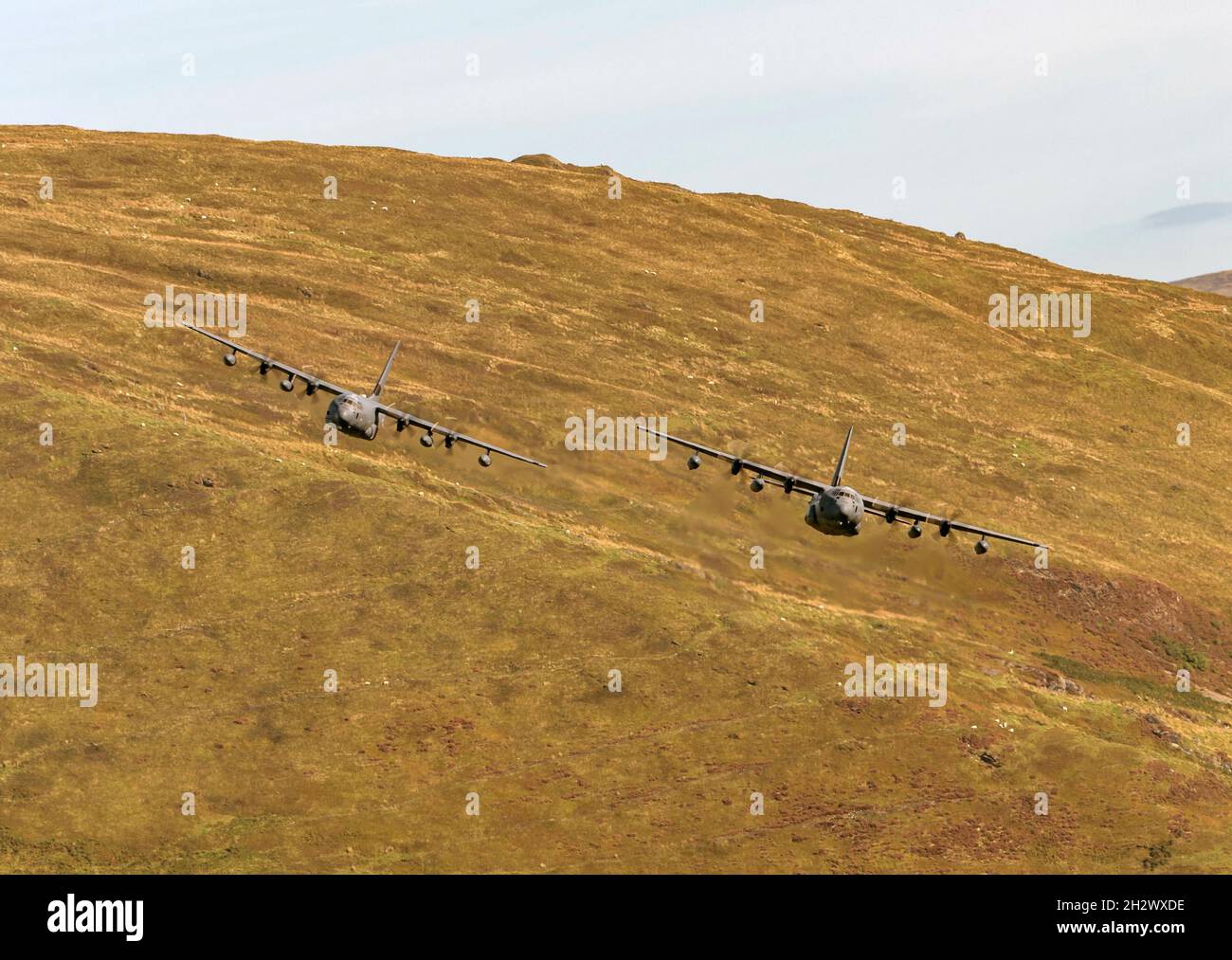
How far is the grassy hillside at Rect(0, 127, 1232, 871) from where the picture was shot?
241 ft

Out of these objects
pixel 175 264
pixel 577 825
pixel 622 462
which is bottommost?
pixel 577 825

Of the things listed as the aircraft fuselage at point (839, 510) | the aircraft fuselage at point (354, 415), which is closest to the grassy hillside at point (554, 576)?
the aircraft fuselage at point (839, 510)

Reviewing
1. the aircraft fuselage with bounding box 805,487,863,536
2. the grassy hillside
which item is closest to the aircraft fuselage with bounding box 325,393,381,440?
the aircraft fuselage with bounding box 805,487,863,536

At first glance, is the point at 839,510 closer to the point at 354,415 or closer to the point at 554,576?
the point at 354,415

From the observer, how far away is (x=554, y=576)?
3610 inches

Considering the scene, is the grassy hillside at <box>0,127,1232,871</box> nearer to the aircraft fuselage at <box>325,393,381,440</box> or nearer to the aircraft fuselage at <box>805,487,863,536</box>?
the aircraft fuselage at <box>805,487,863,536</box>

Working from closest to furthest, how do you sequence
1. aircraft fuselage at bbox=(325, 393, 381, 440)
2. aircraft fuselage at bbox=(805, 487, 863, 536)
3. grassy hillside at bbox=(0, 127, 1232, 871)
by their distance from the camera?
aircraft fuselage at bbox=(805, 487, 863, 536), aircraft fuselage at bbox=(325, 393, 381, 440), grassy hillside at bbox=(0, 127, 1232, 871)

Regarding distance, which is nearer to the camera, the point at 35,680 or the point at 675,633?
the point at 35,680

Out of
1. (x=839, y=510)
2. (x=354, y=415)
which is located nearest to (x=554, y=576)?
(x=354, y=415)

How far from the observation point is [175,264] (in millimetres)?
137000

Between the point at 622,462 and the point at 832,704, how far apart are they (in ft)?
116

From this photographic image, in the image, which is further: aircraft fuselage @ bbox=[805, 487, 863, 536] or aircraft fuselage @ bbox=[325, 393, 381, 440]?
aircraft fuselage @ bbox=[325, 393, 381, 440]
